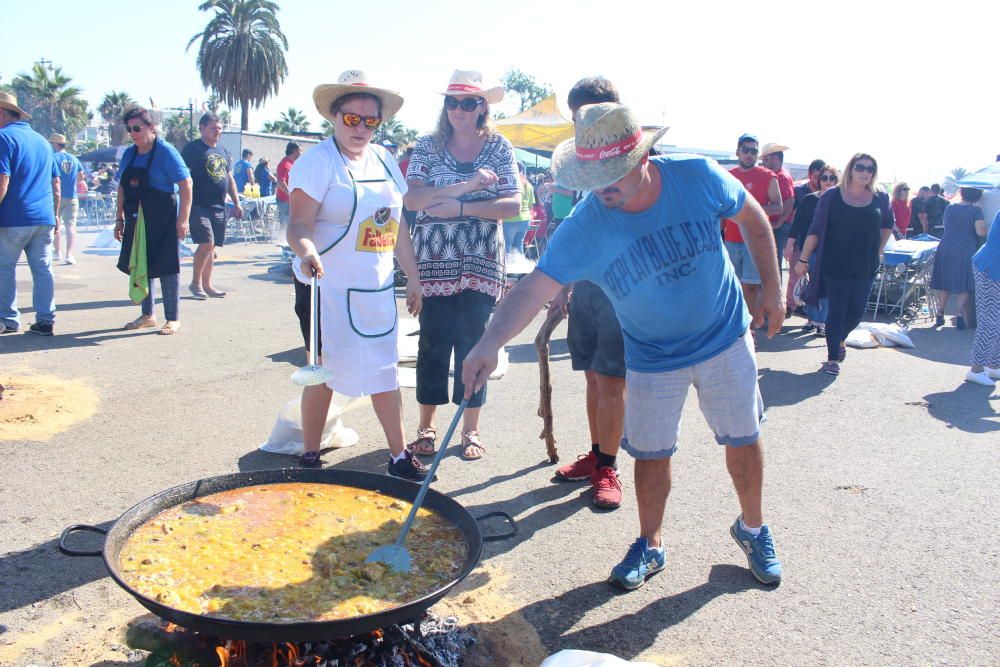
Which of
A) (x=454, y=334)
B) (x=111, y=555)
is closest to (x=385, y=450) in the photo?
(x=454, y=334)

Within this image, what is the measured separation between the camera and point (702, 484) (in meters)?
4.49

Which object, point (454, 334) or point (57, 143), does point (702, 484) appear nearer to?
point (454, 334)

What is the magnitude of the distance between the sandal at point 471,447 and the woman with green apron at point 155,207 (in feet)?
13.7

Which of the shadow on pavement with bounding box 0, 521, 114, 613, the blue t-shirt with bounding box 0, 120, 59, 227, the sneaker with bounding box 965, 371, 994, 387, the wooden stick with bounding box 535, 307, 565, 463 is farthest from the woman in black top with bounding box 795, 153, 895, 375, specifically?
the blue t-shirt with bounding box 0, 120, 59, 227

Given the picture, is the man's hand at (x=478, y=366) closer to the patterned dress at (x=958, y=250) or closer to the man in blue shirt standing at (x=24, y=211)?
the man in blue shirt standing at (x=24, y=211)

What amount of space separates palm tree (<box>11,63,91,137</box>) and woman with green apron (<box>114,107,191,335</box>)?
60.2m

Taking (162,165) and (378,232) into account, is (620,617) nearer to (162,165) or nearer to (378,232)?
(378,232)

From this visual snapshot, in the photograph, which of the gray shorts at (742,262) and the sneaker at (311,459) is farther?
the gray shorts at (742,262)

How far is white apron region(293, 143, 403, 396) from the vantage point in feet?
12.6

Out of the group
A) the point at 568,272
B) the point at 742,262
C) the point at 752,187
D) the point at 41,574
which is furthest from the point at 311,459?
A: the point at 752,187

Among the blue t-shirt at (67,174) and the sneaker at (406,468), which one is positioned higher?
the blue t-shirt at (67,174)

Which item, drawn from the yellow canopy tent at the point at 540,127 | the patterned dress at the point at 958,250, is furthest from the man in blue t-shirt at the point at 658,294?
the yellow canopy tent at the point at 540,127

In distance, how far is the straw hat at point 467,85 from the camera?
169 inches

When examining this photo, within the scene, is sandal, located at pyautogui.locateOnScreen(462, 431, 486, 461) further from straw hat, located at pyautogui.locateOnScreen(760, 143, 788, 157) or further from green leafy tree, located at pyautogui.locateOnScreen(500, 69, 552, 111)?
green leafy tree, located at pyautogui.locateOnScreen(500, 69, 552, 111)
